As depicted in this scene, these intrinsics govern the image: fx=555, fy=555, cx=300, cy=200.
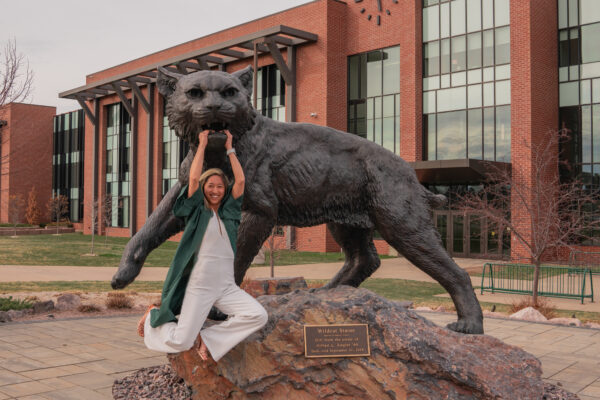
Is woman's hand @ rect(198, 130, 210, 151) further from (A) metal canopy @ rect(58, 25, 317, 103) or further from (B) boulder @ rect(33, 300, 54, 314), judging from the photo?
(A) metal canopy @ rect(58, 25, 317, 103)

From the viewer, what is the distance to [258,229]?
359cm

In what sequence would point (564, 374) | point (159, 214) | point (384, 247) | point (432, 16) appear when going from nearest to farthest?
1. point (159, 214)
2. point (564, 374)
3. point (432, 16)
4. point (384, 247)

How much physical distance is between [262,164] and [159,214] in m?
0.74

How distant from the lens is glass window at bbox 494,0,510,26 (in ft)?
65.0

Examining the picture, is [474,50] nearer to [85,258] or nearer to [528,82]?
[528,82]

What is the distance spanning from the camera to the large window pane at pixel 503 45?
19.8 m

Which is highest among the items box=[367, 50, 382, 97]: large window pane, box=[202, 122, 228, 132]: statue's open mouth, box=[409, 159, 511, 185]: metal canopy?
box=[367, 50, 382, 97]: large window pane

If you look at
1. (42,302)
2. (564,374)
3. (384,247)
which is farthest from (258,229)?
(384,247)

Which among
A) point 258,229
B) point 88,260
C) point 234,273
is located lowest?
point 88,260

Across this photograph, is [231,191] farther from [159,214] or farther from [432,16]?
[432,16]

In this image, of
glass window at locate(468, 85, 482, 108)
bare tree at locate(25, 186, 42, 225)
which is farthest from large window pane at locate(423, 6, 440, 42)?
bare tree at locate(25, 186, 42, 225)

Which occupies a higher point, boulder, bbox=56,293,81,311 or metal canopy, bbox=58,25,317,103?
metal canopy, bbox=58,25,317,103

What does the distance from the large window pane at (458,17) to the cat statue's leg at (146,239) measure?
19749 millimetres

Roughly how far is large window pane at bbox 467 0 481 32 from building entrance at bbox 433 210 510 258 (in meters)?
6.96
